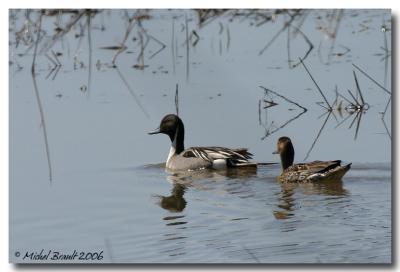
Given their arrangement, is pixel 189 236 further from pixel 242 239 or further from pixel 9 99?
pixel 9 99

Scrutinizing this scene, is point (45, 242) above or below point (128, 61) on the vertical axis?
below

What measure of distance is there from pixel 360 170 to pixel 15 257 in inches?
102

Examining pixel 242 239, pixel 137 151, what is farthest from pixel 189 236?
pixel 137 151

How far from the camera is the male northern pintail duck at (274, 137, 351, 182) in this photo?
14.6m

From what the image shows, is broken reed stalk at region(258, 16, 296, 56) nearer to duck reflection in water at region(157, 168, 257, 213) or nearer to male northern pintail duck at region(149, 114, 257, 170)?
male northern pintail duck at region(149, 114, 257, 170)

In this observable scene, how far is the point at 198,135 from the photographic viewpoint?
15242 mm

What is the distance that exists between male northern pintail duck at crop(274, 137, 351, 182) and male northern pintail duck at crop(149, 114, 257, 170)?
0.35m

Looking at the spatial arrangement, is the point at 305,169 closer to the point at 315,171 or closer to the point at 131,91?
the point at 315,171

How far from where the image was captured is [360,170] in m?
14.4

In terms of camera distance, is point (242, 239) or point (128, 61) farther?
point (128, 61)

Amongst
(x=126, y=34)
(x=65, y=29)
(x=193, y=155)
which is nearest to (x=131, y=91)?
(x=126, y=34)

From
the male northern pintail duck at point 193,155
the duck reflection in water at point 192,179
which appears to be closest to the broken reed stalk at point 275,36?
the male northern pintail duck at point 193,155

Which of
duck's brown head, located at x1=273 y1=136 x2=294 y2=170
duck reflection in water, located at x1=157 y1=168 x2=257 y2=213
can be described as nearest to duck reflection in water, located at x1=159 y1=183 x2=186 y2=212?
duck reflection in water, located at x1=157 y1=168 x2=257 y2=213
